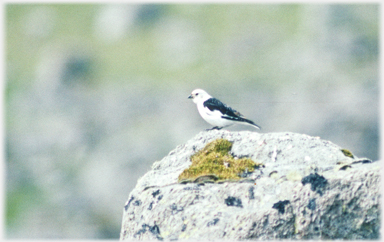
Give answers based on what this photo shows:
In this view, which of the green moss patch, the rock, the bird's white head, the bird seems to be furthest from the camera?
the bird's white head

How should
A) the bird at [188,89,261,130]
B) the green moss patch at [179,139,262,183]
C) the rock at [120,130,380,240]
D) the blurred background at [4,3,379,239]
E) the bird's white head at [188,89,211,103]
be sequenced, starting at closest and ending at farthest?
the rock at [120,130,380,240] < the green moss patch at [179,139,262,183] < the bird at [188,89,261,130] < the bird's white head at [188,89,211,103] < the blurred background at [4,3,379,239]

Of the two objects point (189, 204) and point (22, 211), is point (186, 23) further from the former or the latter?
point (189, 204)

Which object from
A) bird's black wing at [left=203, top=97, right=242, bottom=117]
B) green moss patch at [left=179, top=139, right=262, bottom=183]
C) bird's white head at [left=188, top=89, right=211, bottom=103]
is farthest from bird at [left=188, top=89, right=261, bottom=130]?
green moss patch at [left=179, top=139, right=262, bottom=183]

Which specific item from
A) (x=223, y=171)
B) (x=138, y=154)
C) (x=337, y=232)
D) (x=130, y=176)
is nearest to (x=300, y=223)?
(x=337, y=232)

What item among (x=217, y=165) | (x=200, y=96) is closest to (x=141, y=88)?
(x=200, y=96)

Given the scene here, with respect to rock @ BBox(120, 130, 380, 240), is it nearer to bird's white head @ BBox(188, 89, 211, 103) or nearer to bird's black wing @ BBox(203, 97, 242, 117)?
bird's black wing @ BBox(203, 97, 242, 117)

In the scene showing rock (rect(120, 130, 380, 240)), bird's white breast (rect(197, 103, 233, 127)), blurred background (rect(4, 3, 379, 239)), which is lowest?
rock (rect(120, 130, 380, 240))
